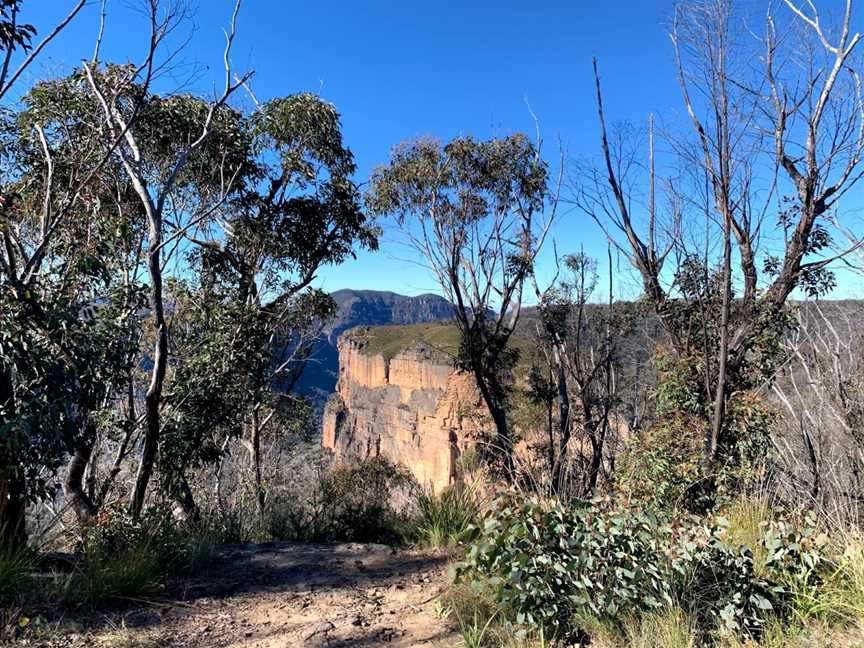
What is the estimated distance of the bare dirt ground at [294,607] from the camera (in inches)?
109

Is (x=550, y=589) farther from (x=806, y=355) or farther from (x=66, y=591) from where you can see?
(x=806, y=355)

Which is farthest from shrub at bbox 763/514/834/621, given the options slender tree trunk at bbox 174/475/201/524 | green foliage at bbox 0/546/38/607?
slender tree trunk at bbox 174/475/201/524

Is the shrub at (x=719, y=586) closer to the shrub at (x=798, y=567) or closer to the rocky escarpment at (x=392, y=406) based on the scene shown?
the shrub at (x=798, y=567)

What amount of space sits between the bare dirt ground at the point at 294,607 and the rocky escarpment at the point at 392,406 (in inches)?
1013

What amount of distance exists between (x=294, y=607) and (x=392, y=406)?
1579 inches

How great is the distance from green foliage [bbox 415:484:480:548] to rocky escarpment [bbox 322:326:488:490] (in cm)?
2508

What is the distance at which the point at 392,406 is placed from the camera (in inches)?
1693

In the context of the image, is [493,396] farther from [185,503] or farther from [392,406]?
[392,406]

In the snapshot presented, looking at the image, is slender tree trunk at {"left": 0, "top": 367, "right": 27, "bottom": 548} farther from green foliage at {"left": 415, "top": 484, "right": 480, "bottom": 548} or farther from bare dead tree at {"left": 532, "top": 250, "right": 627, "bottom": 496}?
bare dead tree at {"left": 532, "top": 250, "right": 627, "bottom": 496}

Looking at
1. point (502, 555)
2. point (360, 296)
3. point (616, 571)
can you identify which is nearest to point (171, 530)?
point (502, 555)

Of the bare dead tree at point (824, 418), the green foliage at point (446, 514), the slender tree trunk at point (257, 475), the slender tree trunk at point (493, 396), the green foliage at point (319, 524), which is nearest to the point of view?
the green foliage at point (446, 514)

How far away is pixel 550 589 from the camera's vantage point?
Answer: 2340 millimetres

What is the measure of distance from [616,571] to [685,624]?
37 cm

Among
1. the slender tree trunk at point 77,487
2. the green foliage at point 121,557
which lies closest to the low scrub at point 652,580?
the green foliage at point 121,557
